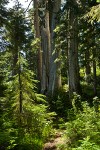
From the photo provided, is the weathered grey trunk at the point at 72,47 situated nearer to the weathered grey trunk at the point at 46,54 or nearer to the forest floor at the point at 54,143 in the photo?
the weathered grey trunk at the point at 46,54

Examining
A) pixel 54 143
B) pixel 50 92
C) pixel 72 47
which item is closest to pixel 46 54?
pixel 50 92

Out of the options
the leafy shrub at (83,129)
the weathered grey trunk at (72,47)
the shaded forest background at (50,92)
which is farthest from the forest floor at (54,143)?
the weathered grey trunk at (72,47)

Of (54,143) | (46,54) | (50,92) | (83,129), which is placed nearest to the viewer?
(83,129)

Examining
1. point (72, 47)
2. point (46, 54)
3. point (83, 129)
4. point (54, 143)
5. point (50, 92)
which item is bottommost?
point (54, 143)

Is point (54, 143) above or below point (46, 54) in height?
below

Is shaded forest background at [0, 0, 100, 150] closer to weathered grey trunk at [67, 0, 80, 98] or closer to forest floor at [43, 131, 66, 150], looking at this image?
weathered grey trunk at [67, 0, 80, 98]

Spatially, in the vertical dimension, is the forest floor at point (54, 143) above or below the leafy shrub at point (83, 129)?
below

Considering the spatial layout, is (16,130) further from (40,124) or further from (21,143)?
(40,124)

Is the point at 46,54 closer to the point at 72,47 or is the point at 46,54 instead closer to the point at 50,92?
the point at 50,92

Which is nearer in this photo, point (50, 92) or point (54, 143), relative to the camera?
point (54, 143)

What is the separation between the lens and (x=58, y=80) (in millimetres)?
21312

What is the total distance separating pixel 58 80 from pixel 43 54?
3186 millimetres

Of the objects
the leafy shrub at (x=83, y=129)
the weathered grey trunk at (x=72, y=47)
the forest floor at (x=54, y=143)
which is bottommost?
the forest floor at (x=54, y=143)

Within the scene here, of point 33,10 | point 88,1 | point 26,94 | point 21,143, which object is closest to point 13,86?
point 26,94
